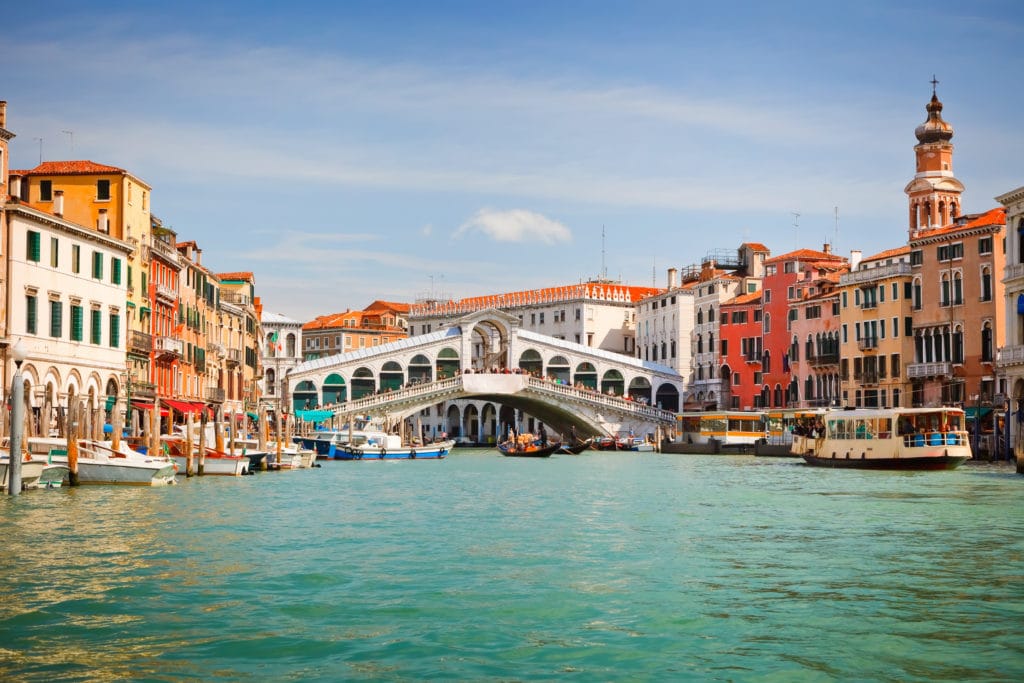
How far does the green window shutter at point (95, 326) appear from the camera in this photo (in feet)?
108

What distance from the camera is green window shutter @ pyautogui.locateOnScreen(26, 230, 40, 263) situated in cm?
2976

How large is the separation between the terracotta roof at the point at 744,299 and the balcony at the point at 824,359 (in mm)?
7210

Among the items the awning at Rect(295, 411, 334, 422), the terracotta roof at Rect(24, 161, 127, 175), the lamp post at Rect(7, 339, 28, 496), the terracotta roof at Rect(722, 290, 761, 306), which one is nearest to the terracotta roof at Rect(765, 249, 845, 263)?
the terracotta roof at Rect(722, 290, 761, 306)

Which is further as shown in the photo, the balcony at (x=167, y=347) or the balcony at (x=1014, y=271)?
the balcony at (x=167, y=347)

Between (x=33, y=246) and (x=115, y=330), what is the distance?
4.88 m

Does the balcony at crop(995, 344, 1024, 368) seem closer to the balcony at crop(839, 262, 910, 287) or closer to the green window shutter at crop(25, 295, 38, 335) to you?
the balcony at crop(839, 262, 910, 287)

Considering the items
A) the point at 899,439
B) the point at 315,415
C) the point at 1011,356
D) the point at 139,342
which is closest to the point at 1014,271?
the point at 1011,356

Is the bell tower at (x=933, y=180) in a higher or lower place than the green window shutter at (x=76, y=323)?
higher

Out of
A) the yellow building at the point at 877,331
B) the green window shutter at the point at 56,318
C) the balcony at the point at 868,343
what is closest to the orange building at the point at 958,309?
the yellow building at the point at 877,331

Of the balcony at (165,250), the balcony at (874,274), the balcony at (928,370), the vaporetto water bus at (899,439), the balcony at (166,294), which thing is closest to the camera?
the vaporetto water bus at (899,439)

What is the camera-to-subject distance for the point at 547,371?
66.8 metres

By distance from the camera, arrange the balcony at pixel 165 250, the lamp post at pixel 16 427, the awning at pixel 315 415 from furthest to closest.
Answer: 1. the awning at pixel 315 415
2. the balcony at pixel 165 250
3. the lamp post at pixel 16 427

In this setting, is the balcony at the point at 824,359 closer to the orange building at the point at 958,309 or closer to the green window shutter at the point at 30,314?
the orange building at the point at 958,309

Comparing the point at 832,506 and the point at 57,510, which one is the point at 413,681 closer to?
the point at 57,510
